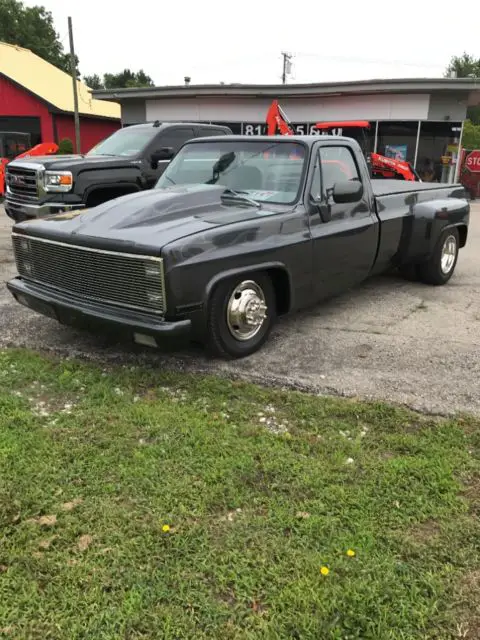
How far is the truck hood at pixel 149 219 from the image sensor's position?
407 cm

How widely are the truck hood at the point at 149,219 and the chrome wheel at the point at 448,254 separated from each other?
3.33 metres

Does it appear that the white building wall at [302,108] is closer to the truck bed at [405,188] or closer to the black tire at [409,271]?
the truck bed at [405,188]

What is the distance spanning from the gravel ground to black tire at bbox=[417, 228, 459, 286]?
1.75ft

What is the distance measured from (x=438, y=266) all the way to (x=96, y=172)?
512cm

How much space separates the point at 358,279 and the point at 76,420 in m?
3.30

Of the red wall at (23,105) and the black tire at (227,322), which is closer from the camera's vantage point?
the black tire at (227,322)

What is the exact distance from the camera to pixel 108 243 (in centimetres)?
411

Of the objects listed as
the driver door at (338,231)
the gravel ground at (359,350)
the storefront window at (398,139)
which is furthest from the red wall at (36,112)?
the driver door at (338,231)

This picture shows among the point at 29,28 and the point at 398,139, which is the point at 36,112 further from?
the point at 29,28

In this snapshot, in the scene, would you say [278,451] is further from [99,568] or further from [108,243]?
[108,243]

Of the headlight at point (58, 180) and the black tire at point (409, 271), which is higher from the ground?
the headlight at point (58, 180)

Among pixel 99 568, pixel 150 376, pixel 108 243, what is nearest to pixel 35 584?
pixel 99 568

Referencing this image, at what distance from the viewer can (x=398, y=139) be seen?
22.9m

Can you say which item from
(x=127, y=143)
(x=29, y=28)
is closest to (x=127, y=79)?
(x=29, y=28)
